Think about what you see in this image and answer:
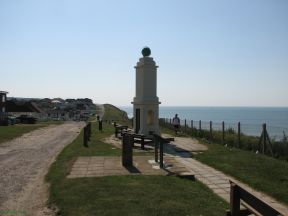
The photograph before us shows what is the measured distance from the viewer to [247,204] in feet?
18.2

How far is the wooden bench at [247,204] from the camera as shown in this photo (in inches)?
186

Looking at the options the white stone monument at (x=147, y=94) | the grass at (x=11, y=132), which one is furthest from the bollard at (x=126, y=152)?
the grass at (x=11, y=132)

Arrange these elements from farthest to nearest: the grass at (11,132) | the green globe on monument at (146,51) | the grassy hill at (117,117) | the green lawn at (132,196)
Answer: the grassy hill at (117,117) < the grass at (11,132) < the green globe on monument at (146,51) < the green lawn at (132,196)

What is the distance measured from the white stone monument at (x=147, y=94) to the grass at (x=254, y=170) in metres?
6.10

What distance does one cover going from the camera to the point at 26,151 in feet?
56.1

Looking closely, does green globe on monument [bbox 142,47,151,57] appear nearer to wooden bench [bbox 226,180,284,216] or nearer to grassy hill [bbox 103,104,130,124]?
wooden bench [bbox 226,180,284,216]

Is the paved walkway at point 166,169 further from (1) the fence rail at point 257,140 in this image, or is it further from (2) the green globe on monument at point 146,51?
(2) the green globe on monument at point 146,51

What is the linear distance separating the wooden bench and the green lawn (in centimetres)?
108

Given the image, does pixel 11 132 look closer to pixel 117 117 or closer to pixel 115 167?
pixel 115 167

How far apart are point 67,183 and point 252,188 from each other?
14.4 feet

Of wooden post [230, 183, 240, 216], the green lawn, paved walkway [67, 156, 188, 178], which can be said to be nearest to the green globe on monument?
paved walkway [67, 156, 188, 178]

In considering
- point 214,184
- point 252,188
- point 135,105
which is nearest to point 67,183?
point 214,184

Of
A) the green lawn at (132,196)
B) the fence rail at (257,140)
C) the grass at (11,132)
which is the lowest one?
the grass at (11,132)

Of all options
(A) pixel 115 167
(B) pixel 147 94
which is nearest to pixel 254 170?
(A) pixel 115 167
